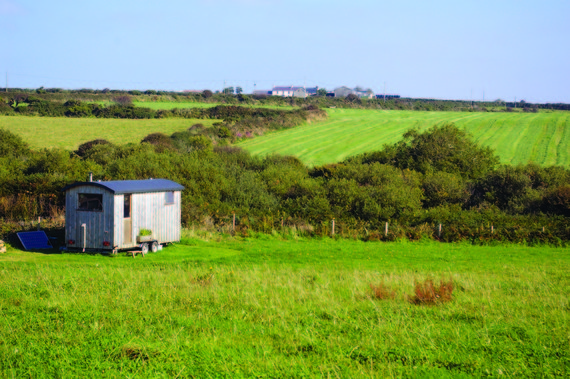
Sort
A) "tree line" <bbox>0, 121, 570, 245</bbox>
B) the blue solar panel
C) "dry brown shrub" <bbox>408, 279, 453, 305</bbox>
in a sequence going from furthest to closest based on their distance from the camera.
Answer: "tree line" <bbox>0, 121, 570, 245</bbox>, the blue solar panel, "dry brown shrub" <bbox>408, 279, 453, 305</bbox>

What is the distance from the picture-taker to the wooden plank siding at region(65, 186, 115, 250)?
19.2m

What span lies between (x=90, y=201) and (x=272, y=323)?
12.4 m

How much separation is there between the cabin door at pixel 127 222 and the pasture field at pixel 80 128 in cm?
3386

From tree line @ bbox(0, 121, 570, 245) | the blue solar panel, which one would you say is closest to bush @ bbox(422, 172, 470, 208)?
tree line @ bbox(0, 121, 570, 245)

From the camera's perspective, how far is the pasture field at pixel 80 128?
54281 mm

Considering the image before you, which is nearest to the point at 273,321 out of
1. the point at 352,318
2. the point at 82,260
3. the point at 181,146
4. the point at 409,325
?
the point at 352,318

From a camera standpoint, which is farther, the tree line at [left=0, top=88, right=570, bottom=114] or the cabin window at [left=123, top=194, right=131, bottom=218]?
the tree line at [left=0, top=88, right=570, bottom=114]

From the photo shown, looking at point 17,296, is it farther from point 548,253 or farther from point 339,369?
point 548,253

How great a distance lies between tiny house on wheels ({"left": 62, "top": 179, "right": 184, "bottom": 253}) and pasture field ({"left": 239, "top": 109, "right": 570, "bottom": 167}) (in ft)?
90.6

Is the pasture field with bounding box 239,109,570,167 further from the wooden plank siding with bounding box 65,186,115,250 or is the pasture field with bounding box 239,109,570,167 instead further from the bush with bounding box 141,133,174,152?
the wooden plank siding with bounding box 65,186,115,250

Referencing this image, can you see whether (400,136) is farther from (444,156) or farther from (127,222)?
(127,222)

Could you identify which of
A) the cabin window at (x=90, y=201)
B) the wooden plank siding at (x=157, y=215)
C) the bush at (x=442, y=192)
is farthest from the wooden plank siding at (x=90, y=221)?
the bush at (x=442, y=192)

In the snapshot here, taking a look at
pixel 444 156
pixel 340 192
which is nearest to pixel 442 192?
pixel 340 192

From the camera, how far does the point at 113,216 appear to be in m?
19.1
